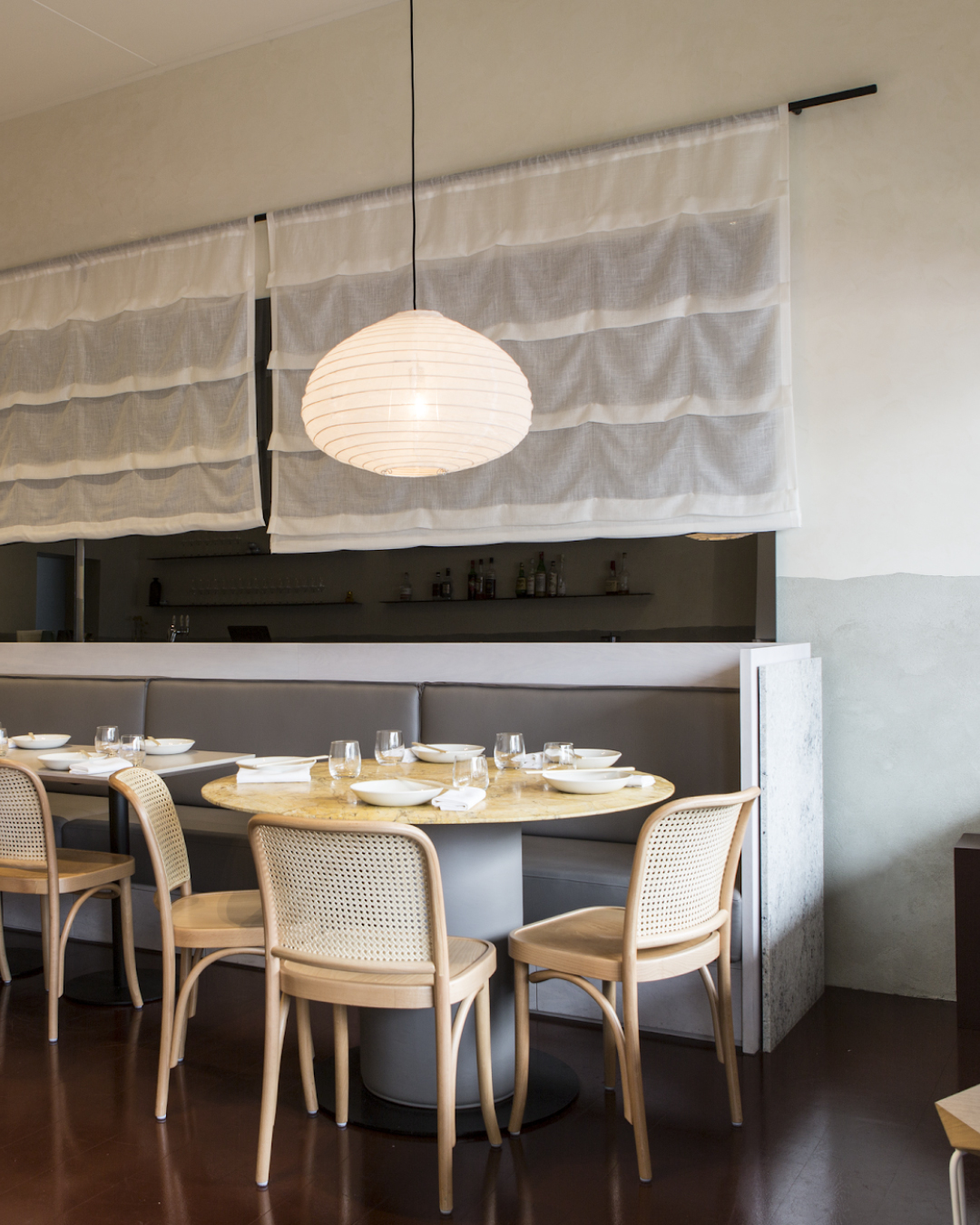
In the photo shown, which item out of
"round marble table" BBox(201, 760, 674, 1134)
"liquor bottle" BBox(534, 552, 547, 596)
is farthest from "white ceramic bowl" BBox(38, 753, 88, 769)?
"liquor bottle" BBox(534, 552, 547, 596)

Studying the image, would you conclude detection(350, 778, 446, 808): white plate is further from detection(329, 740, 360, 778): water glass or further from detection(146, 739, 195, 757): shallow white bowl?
detection(146, 739, 195, 757): shallow white bowl

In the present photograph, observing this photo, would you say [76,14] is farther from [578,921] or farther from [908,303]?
[578,921]

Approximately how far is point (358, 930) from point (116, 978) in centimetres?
170

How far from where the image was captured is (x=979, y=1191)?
2.11 m

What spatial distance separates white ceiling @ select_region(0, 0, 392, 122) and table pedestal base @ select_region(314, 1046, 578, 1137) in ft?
13.8

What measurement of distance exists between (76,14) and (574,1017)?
4.58 meters

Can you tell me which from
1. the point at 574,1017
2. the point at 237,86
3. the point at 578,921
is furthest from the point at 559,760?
the point at 237,86

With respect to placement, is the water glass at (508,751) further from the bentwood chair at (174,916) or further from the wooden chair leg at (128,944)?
the wooden chair leg at (128,944)

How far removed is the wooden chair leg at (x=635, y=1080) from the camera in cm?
213

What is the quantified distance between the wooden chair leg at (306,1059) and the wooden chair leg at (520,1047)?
1.60ft

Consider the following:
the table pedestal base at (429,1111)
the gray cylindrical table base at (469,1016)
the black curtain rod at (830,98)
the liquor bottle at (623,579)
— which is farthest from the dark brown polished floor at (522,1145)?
the black curtain rod at (830,98)

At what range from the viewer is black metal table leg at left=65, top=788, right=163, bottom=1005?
3260mm

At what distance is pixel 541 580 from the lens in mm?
4012

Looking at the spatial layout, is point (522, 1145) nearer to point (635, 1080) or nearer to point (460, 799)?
point (635, 1080)
